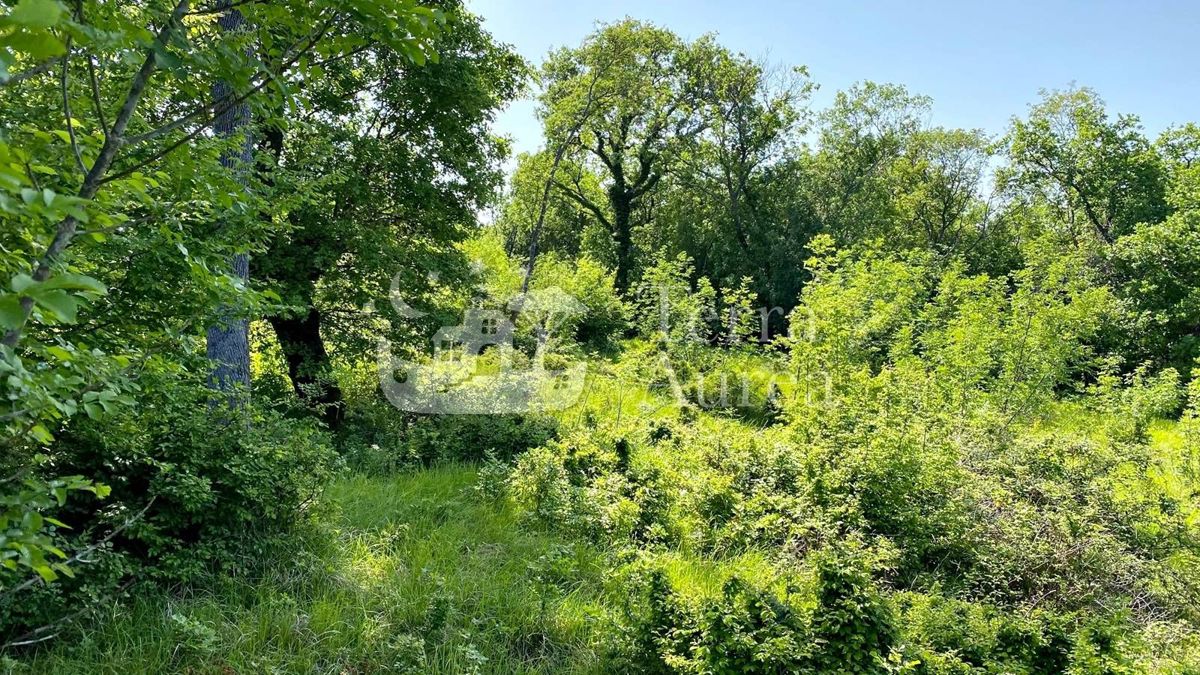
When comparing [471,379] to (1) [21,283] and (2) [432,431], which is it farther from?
(1) [21,283]

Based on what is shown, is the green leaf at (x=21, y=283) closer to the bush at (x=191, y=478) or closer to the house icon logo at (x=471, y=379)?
the bush at (x=191, y=478)

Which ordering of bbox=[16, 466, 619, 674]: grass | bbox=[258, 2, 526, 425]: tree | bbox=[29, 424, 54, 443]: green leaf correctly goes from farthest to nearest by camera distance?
bbox=[258, 2, 526, 425]: tree, bbox=[16, 466, 619, 674]: grass, bbox=[29, 424, 54, 443]: green leaf

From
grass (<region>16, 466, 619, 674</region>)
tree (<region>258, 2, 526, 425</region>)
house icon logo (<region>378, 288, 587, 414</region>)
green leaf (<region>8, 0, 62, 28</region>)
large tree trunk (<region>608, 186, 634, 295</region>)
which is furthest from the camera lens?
large tree trunk (<region>608, 186, 634, 295</region>)

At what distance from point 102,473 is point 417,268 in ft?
13.9

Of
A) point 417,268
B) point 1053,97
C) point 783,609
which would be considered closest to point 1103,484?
point 783,609

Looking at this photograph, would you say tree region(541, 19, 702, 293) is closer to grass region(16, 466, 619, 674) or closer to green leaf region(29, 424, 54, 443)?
grass region(16, 466, 619, 674)

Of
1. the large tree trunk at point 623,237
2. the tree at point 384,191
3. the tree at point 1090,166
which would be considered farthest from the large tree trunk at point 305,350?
the tree at point 1090,166

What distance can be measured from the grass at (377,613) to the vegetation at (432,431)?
0.02 metres

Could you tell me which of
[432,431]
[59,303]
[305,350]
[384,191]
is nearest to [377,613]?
[59,303]

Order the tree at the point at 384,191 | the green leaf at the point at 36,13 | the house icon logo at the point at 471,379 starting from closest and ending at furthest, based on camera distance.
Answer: the green leaf at the point at 36,13
the tree at the point at 384,191
the house icon logo at the point at 471,379

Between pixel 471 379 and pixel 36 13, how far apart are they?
6.97 m

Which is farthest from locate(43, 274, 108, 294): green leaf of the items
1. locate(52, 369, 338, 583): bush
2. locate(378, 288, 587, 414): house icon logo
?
locate(378, 288, 587, 414): house icon logo

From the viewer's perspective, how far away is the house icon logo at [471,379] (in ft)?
23.6

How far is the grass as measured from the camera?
2619mm
